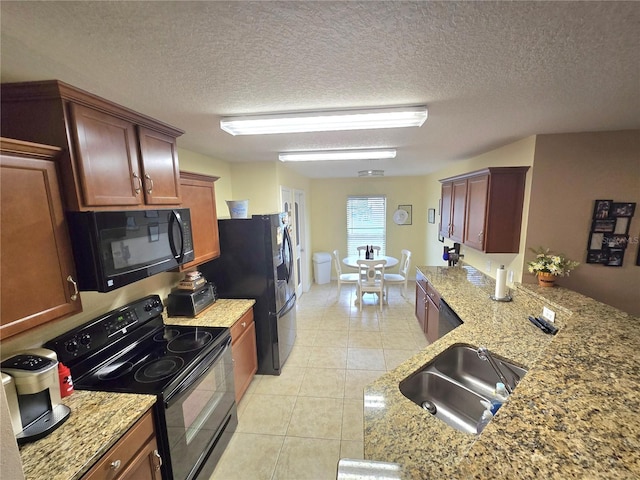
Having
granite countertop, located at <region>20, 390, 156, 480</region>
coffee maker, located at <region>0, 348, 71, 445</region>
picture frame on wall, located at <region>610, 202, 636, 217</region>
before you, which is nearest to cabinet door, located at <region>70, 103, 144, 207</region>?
coffee maker, located at <region>0, 348, 71, 445</region>

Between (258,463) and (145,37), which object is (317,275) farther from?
(145,37)

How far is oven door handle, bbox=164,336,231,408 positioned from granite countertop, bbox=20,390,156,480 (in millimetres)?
104

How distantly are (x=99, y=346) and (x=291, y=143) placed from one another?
222 cm

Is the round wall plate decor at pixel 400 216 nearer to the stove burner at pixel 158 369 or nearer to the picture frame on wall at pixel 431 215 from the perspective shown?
the picture frame on wall at pixel 431 215

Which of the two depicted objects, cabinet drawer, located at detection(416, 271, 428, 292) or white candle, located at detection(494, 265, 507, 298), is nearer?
white candle, located at detection(494, 265, 507, 298)

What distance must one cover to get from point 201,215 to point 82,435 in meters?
1.63

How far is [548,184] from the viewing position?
7.57 feet

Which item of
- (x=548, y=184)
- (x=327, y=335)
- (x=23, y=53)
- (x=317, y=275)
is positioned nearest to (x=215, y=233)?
(x=23, y=53)

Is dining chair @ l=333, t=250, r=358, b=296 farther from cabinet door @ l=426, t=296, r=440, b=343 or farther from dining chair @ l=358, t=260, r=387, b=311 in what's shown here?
cabinet door @ l=426, t=296, r=440, b=343

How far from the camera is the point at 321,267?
593 cm

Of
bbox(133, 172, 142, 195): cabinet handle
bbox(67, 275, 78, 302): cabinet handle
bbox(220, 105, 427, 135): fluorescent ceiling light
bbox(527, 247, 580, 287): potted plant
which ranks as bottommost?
bbox(527, 247, 580, 287): potted plant

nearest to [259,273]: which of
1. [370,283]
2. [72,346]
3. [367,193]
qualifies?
[72,346]

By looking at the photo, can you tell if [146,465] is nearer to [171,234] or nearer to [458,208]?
[171,234]

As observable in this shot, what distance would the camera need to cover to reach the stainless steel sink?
4.69ft
